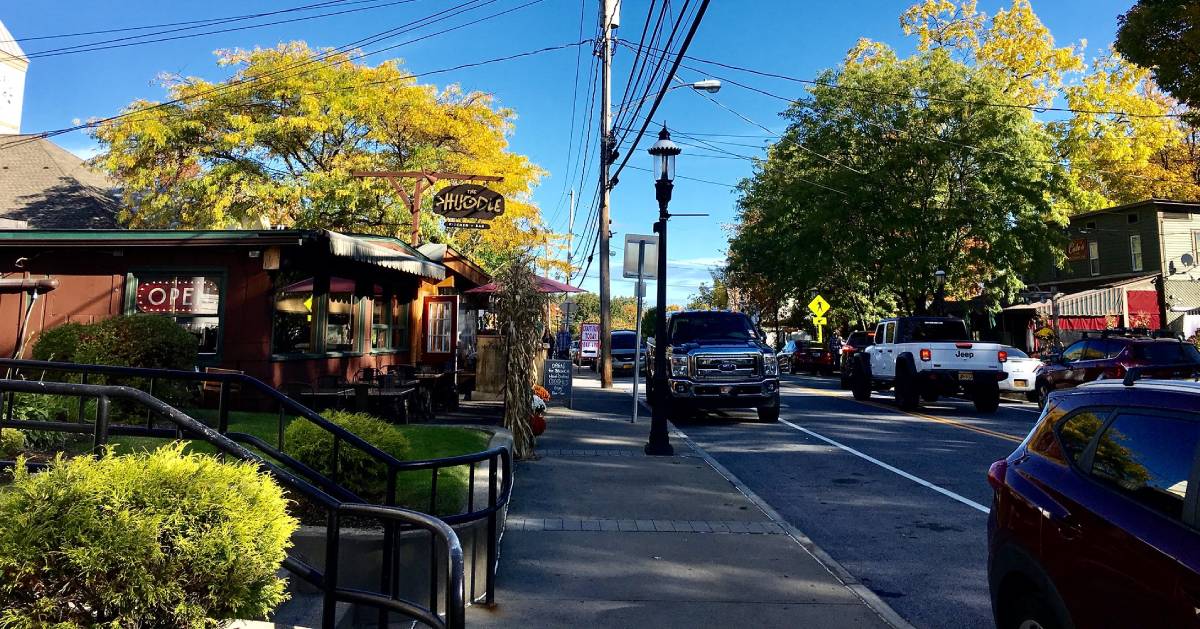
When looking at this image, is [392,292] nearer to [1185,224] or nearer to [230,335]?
[230,335]

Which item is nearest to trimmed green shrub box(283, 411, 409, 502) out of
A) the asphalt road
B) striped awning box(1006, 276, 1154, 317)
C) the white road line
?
the asphalt road

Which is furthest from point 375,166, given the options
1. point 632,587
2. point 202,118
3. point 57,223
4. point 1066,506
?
point 1066,506

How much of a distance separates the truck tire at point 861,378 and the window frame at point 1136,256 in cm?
2437

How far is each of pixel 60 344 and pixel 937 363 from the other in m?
16.2

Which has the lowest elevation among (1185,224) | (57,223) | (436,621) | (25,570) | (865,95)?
(436,621)

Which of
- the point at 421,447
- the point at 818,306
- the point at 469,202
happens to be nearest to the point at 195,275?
the point at 421,447

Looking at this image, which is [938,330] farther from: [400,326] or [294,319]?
[294,319]

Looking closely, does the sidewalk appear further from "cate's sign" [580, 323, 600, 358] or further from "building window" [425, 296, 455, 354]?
"cate's sign" [580, 323, 600, 358]

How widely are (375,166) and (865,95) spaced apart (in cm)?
2015

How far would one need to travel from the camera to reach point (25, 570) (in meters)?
2.20

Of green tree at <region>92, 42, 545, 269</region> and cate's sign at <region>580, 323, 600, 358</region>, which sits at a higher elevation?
green tree at <region>92, 42, 545, 269</region>

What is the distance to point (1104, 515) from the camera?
290 centimetres

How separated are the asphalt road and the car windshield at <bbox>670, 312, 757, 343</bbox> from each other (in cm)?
182

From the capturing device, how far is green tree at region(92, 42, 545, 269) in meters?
24.8
